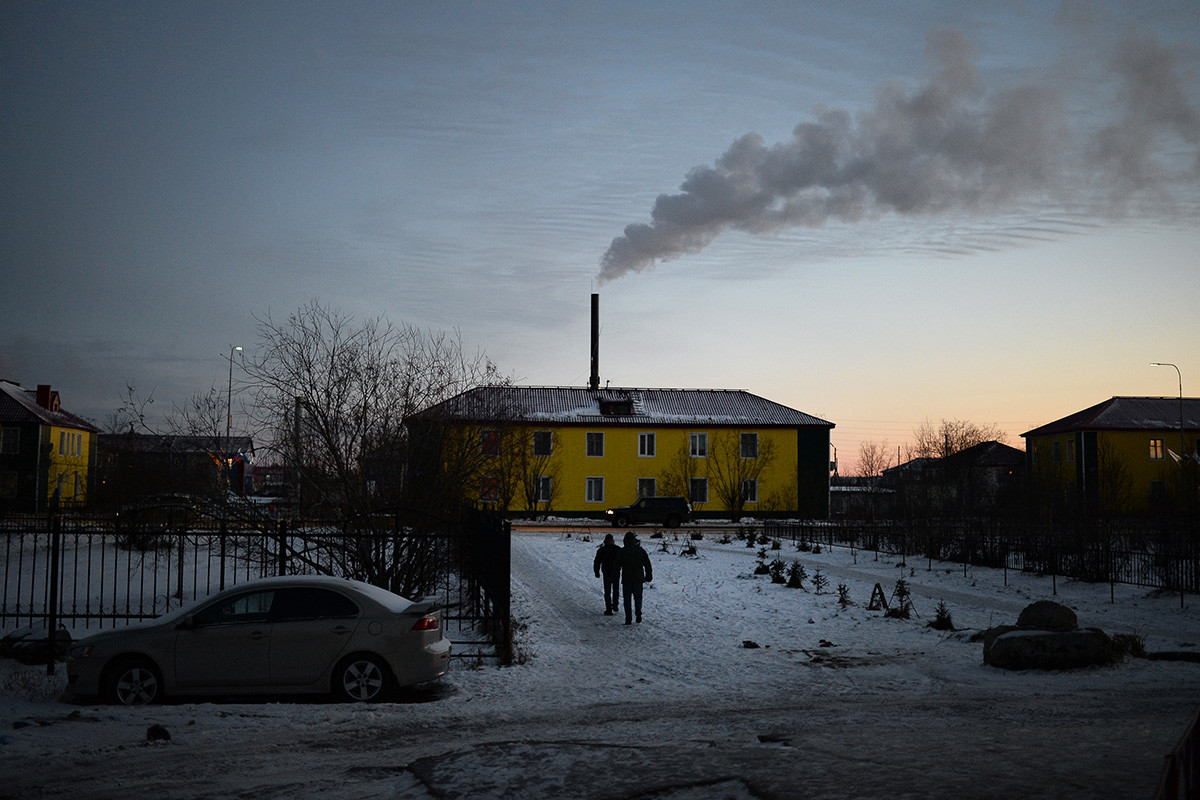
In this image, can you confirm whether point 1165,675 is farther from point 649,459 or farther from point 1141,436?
point 1141,436

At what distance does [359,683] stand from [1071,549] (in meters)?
18.8

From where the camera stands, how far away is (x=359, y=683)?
1014 cm

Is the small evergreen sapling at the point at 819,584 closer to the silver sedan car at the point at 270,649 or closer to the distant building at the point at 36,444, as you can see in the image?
the silver sedan car at the point at 270,649

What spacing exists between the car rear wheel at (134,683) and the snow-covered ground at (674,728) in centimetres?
28

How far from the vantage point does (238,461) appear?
1758 cm

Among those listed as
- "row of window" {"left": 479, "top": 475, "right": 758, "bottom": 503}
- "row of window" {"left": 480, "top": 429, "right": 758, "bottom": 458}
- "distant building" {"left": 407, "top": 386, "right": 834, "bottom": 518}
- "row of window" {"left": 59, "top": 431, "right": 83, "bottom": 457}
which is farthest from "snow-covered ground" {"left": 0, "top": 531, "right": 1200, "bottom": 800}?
"row of window" {"left": 59, "top": 431, "right": 83, "bottom": 457}

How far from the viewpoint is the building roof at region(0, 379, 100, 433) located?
6494cm

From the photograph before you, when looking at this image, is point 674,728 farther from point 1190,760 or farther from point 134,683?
point 134,683

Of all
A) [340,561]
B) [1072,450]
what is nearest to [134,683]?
[340,561]

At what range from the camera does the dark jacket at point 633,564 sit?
15.8 meters

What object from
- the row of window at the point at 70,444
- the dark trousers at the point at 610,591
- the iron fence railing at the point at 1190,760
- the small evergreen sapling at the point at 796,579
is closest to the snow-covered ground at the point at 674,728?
the dark trousers at the point at 610,591

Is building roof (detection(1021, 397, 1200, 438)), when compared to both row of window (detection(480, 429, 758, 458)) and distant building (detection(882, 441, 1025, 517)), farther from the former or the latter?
row of window (detection(480, 429, 758, 458))

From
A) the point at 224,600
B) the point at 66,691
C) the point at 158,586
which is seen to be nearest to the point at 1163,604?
the point at 224,600

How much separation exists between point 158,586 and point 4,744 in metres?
12.6
